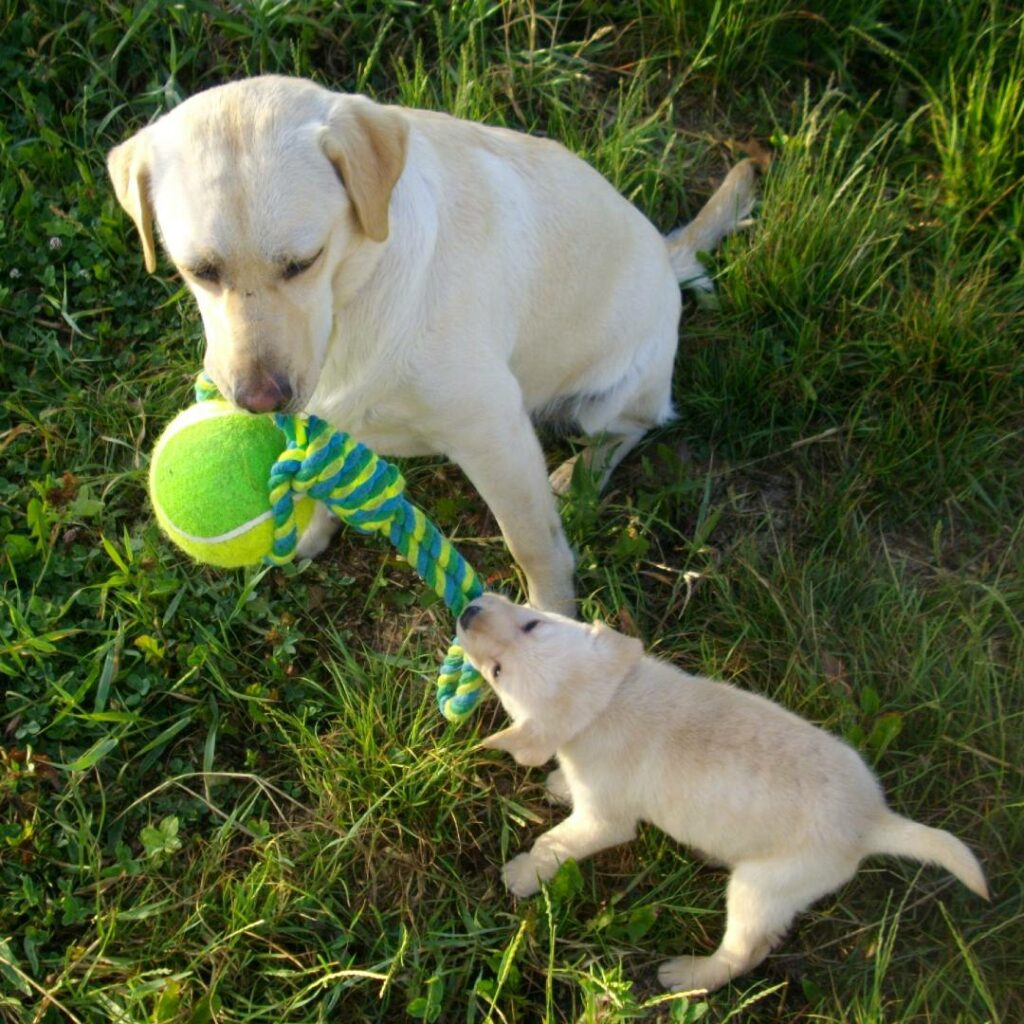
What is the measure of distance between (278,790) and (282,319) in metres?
1.38

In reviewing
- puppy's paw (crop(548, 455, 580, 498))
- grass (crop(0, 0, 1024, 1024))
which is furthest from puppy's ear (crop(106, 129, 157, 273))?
puppy's paw (crop(548, 455, 580, 498))

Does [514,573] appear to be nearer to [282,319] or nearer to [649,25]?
[282,319]

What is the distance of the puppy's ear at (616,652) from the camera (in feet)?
8.87

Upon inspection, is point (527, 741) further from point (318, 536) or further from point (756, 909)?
point (318, 536)

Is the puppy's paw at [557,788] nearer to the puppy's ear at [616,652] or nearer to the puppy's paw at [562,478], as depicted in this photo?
the puppy's ear at [616,652]

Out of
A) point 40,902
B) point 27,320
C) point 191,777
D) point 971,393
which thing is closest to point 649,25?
point 971,393

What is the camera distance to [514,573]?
11.6ft

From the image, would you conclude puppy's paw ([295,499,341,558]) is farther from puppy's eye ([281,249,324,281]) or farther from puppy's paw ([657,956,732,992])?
puppy's paw ([657,956,732,992])

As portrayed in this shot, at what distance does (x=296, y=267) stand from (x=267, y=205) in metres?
0.15

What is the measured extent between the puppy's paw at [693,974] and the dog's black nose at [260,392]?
1738mm

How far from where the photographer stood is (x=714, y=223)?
3.98m

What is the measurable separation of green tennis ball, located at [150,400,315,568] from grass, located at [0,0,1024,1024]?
2.16ft

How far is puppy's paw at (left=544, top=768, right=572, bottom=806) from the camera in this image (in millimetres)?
3096

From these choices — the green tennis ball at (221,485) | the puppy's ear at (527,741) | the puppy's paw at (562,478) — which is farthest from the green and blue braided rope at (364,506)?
the puppy's paw at (562,478)
